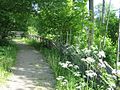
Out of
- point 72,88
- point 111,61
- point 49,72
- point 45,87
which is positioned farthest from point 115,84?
point 111,61

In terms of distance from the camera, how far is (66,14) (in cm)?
1788

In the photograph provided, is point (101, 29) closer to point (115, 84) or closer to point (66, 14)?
point (66, 14)

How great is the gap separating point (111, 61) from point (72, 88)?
57.0ft

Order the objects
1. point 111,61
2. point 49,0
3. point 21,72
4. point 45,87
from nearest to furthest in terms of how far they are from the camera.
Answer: point 45,87 → point 21,72 → point 49,0 → point 111,61

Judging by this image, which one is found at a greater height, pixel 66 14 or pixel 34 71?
pixel 66 14

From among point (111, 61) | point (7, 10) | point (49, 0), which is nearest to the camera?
point (49, 0)

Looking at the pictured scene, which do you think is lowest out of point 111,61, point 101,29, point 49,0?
point 111,61

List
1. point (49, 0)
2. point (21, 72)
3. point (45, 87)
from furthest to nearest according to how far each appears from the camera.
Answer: point (49, 0) < point (21, 72) < point (45, 87)

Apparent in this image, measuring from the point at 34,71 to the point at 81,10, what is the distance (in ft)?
23.6

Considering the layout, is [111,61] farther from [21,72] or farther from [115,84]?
[115,84]

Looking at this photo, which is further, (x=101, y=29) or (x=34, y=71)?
(x=101, y=29)

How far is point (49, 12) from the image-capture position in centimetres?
1969

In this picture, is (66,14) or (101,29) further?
(101,29)

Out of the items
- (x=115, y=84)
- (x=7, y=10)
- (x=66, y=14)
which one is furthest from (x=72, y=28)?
(x=115, y=84)
